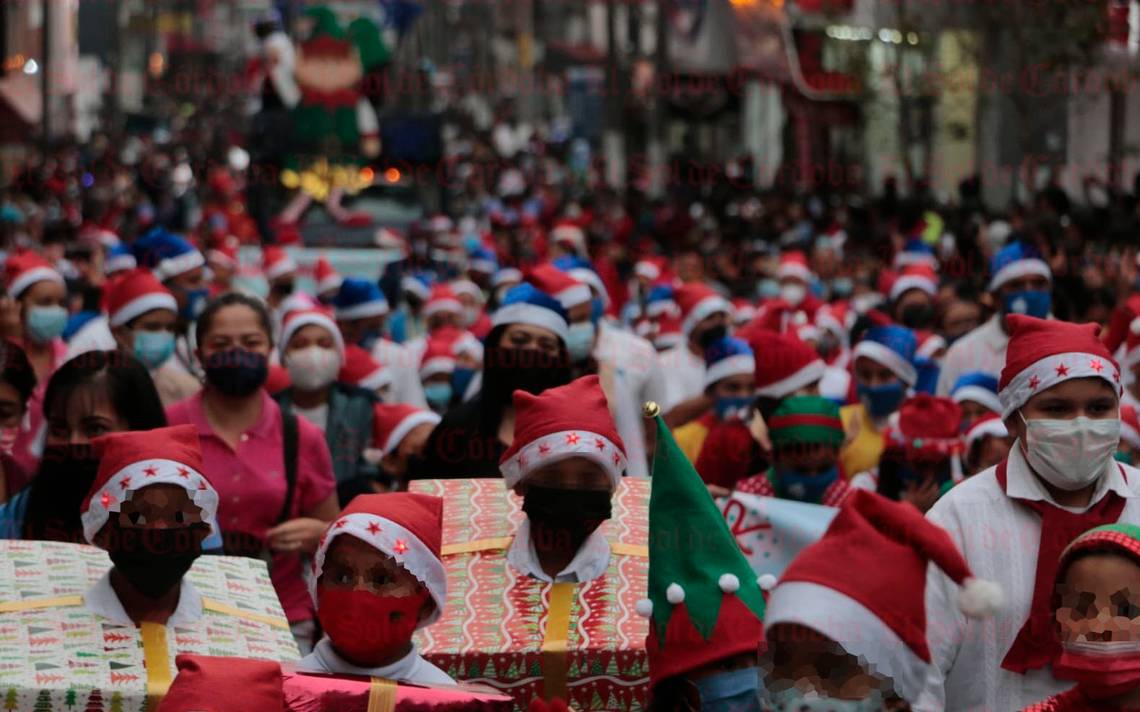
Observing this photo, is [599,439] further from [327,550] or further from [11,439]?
[11,439]

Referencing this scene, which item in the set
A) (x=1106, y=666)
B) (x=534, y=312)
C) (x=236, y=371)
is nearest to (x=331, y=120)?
(x=534, y=312)

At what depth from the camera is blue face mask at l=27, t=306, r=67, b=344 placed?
10977 mm

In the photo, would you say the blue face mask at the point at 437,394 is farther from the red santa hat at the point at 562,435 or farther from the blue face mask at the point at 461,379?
the red santa hat at the point at 562,435

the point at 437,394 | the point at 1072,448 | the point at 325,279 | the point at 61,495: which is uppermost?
the point at 1072,448

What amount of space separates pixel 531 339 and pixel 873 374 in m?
2.21

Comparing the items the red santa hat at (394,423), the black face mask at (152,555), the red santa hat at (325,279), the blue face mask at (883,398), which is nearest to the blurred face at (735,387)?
the blue face mask at (883,398)

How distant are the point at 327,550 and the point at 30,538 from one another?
6.71 feet

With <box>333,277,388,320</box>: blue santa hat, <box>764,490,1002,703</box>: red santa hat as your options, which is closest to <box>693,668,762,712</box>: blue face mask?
<box>764,490,1002,703</box>: red santa hat

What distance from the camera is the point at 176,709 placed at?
4199 mm

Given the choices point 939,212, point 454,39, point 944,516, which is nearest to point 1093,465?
point 944,516

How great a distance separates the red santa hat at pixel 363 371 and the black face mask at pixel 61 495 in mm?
3715

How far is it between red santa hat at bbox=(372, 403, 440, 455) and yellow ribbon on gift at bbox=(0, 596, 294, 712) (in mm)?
3557

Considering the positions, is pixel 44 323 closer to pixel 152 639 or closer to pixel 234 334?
pixel 234 334

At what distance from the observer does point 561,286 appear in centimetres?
973
